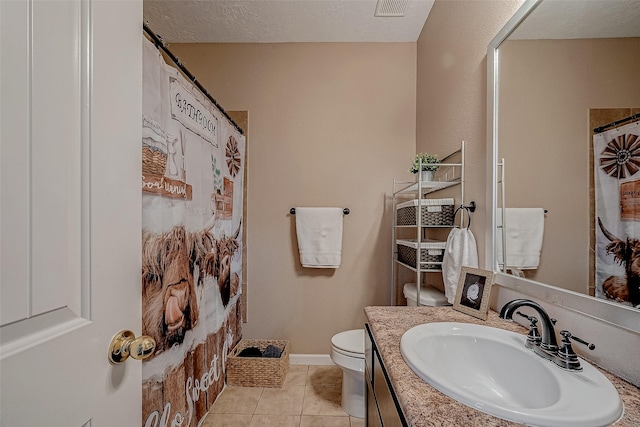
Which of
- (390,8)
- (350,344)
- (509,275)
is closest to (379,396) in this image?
(509,275)

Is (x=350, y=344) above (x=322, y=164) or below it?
below

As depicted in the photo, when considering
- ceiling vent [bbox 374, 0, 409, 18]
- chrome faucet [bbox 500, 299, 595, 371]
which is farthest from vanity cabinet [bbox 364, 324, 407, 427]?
ceiling vent [bbox 374, 0, 409, 18]

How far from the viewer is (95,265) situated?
Result: 485mm

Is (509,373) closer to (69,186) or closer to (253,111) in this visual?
(69,186)

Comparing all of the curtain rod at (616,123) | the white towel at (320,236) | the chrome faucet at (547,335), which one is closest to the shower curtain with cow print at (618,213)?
the curtain rod at (616,123)

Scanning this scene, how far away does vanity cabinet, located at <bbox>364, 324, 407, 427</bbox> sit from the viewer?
2.19 ft

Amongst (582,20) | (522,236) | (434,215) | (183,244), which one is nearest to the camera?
(582,20)

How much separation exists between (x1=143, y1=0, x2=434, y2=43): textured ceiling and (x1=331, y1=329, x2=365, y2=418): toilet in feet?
6.97

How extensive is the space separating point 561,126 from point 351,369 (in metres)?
1.43

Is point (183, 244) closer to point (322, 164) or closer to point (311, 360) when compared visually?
point (322, 164)

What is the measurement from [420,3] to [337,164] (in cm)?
117

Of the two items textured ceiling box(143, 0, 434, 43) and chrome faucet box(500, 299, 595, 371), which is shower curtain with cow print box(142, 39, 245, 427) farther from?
chrome faucet box(500, 299, 595, 371)

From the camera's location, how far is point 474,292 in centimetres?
109

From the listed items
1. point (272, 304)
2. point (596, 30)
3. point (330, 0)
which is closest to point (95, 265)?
point (596, 30)
